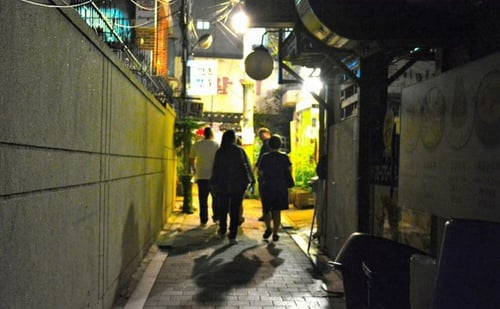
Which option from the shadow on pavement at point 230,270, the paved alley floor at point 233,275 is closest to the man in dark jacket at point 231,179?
the paved alley floor at point 233,275

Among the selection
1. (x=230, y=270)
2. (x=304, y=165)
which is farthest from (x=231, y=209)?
Answer: (x=304, y=165)

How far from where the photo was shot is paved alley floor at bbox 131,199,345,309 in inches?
248

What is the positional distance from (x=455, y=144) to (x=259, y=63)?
23.5 feet

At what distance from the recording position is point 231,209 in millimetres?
10352

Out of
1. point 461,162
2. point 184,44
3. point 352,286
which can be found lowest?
point 352,286

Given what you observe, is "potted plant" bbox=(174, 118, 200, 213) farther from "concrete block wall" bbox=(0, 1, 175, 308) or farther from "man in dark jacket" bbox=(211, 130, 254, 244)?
"concrete block wall" bbox=(0, 1, 175, 308)

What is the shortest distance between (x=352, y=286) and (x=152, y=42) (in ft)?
36.6

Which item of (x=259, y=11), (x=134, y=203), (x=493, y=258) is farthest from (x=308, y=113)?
(x=493, y=258)

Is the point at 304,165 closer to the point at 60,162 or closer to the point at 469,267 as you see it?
the point at 60,162

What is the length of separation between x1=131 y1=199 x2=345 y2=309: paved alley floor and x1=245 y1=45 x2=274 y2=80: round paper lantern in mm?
3635

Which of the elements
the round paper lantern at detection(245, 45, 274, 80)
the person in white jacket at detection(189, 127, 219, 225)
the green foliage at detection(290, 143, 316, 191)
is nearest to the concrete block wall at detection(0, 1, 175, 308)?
the round paper lantern at detection(245, 45, 274, 80)

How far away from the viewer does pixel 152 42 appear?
13992 millimetres

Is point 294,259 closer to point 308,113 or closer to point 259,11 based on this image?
point 259,11

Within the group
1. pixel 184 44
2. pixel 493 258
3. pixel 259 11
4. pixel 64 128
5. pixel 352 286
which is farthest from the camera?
pixel 184 44
